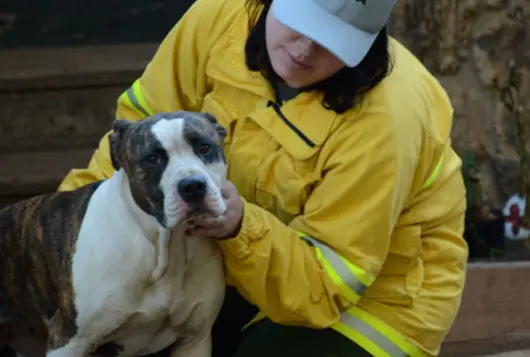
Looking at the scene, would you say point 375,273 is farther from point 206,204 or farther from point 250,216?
point 206,204

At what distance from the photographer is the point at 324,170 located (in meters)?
2.20

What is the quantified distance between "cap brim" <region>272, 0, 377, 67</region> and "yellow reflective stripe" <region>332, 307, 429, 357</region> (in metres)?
0.59

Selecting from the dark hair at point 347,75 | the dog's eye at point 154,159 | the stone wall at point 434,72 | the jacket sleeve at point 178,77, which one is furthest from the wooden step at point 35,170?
the dog's eye at point 154,159

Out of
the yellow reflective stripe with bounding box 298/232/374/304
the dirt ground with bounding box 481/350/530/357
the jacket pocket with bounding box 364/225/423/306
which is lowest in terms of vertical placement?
the dirt ground with bounding box 481/350/530/357

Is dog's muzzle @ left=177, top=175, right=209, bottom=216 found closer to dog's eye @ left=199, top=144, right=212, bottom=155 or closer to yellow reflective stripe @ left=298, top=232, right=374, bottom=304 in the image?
dog's eye @ left=199, top=144, right=212, bottom=155

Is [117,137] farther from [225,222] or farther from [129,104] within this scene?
[129,104]

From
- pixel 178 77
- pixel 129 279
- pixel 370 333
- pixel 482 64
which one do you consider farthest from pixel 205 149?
pixel 482 64

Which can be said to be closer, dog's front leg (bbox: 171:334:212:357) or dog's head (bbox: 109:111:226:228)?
dog's head (bbox: 109:111:226:228)

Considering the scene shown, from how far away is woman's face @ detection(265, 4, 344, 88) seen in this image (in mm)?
2135

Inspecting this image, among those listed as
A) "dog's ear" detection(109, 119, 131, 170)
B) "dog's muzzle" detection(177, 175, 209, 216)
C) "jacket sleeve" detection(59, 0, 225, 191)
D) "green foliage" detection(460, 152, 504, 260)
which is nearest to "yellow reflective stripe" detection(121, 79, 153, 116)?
"jacket sleeve" detection(59, 0, 225, 191)

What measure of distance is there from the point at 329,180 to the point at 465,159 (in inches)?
58.0

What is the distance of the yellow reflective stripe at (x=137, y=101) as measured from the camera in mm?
2406

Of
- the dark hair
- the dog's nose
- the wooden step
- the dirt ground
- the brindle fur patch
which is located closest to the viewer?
the dog's nose

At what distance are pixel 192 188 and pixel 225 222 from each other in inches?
6.6
